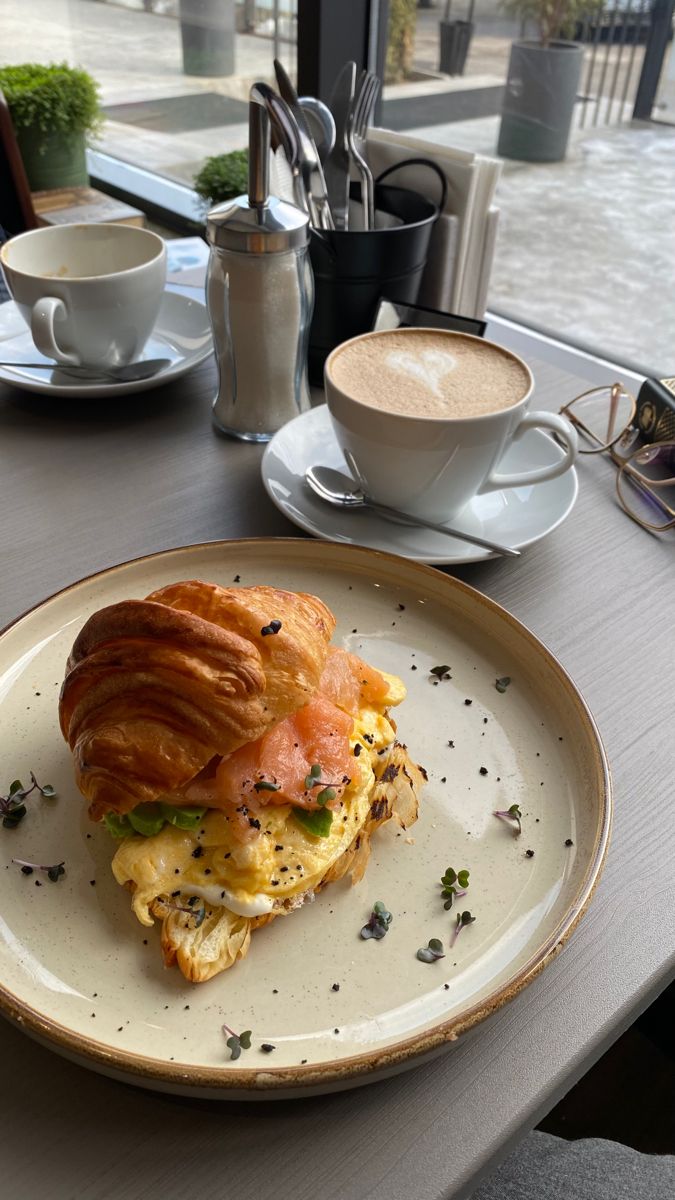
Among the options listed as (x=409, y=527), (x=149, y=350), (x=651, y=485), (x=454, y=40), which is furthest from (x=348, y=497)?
(x=454, y=40)

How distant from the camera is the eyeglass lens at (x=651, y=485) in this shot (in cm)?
108

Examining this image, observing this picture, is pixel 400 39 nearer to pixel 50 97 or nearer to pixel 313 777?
pixel 50 97

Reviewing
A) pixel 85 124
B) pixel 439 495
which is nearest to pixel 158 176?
pixel 85 124

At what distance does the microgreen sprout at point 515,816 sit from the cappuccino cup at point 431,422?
0.40m

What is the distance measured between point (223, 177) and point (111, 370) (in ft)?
3.63

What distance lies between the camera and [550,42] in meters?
1.78

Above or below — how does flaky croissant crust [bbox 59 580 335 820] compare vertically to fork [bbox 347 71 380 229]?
below

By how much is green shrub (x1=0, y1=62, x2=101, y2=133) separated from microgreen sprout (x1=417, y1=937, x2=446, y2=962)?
2.59 meters

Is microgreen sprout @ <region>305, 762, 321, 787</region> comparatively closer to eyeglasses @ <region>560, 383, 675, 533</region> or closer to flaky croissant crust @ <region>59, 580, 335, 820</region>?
flaky croissant crust @ <region>59, 580, 335, 820</region>

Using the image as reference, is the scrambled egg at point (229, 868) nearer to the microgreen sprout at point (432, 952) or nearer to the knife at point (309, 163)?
the microgreen sprout at point (432, 952)

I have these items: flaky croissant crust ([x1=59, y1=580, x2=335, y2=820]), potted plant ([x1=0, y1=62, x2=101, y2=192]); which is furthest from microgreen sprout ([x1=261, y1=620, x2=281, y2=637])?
potted plant ([x1=0, y1=62, x2=101, y2=192])

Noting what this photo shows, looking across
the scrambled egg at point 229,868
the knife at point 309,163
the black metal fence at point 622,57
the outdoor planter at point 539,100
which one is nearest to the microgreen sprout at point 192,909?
the scrambled egg at point 229,868

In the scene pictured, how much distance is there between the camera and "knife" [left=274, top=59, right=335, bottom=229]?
1.23m

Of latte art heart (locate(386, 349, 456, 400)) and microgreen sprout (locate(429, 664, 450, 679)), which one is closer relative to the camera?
microgreen sprout (locate(429, 664, 450, 679))
